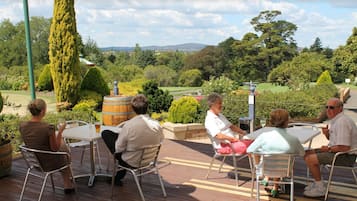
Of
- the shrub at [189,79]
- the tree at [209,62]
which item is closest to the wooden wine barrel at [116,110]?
the shrub at [189,79]

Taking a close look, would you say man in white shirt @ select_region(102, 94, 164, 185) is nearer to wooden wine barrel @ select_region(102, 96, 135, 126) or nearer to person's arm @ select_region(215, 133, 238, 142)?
person's arm @ select_region(215, 133, 238, 142)

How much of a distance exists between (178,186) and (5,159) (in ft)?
6.62

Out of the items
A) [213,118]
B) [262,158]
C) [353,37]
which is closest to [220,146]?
[213,118]

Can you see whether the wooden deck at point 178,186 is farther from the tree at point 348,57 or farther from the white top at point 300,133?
the tree at point 348,57

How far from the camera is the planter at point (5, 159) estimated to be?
424 centimetres

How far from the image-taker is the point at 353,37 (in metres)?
21.9

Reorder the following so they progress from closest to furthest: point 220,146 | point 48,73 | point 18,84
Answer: point 220,146
point 48,73
point 18,84

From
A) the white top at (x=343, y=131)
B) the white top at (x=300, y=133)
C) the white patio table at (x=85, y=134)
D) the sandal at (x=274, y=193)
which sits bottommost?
the sandal at (x=274, y=193)

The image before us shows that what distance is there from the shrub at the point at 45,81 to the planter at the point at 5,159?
532 inches

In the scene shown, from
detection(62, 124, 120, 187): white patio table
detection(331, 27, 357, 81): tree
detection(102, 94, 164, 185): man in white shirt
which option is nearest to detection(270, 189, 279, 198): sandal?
detection(102, 94, 164, 185): man in white shirt

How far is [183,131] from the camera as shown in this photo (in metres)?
7.76

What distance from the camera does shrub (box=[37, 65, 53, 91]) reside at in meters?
17.1

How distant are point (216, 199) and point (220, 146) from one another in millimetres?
632

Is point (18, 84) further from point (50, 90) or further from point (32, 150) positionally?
point (32, 150)
